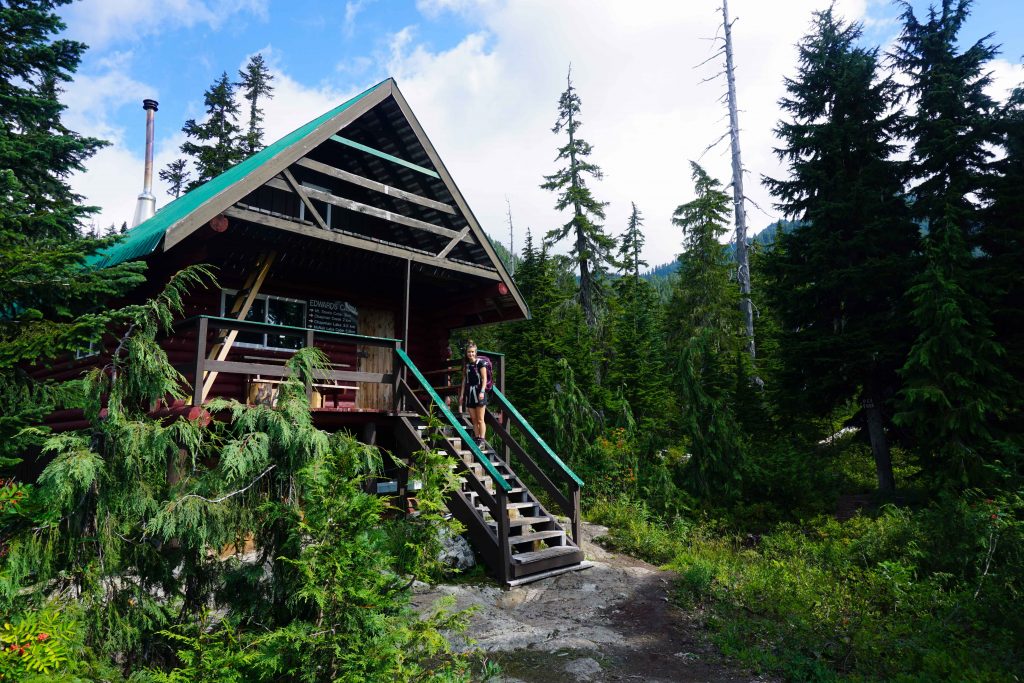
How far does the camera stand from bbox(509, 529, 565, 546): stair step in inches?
368

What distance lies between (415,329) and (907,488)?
1361 centimetres

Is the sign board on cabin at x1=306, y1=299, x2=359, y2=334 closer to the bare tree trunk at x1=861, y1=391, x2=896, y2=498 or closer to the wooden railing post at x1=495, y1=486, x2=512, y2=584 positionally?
the wooden railing post at x1=495, y1=486, x2=512, y2=584

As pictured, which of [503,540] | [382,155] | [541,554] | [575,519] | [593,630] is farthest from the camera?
[382,155]

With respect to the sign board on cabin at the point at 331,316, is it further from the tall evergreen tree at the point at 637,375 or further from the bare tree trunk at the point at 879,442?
the bare tree trunk at the point at 879,442

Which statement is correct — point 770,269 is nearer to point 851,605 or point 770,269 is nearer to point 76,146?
point 851,605

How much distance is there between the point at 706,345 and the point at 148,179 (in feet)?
63.2

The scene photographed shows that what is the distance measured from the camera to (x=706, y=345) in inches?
732

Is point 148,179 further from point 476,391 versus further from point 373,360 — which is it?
point 476,391

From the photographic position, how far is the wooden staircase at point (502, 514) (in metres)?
9.02

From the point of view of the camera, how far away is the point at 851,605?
313 inches

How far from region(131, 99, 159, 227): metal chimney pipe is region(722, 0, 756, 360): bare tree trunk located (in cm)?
2170

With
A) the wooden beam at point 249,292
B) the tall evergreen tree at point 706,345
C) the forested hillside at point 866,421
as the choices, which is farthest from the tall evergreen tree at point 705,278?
the wooden beam at point 249,292

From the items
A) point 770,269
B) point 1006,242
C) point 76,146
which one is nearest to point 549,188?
point 770,269

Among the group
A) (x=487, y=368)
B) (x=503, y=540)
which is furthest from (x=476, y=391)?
(x=503, y=540)
